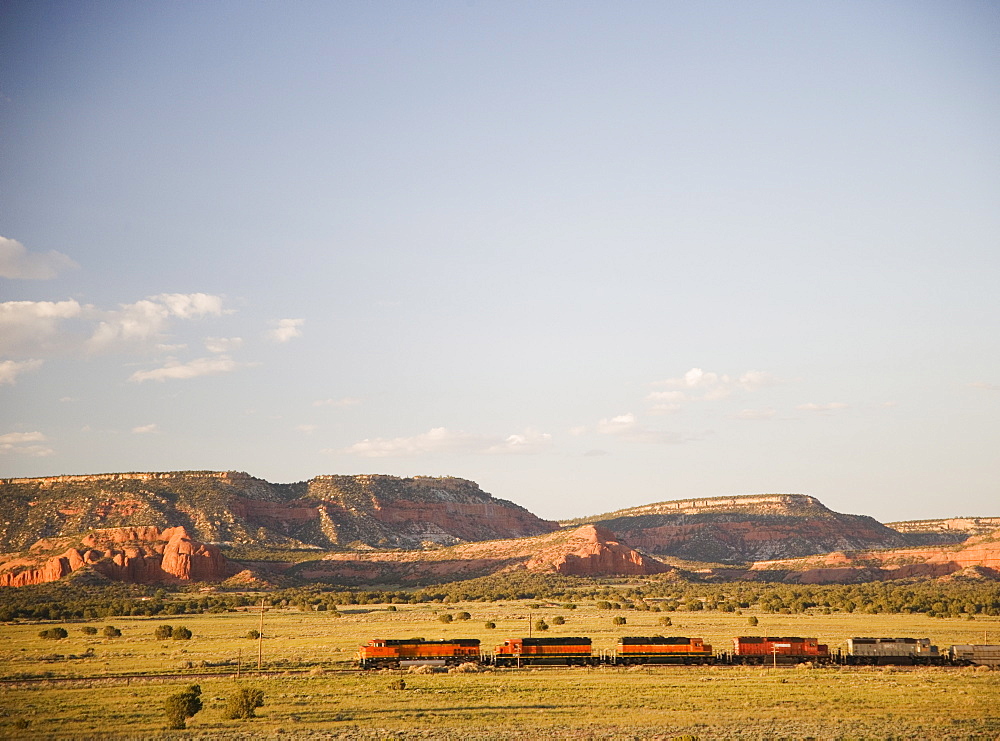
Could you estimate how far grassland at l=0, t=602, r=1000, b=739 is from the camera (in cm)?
→ 3447

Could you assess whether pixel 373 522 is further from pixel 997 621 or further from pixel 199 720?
pixel 199 720

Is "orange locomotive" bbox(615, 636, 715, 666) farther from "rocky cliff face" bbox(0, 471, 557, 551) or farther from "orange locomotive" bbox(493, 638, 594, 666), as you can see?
"rocky cliff face" bbox(0, 471, 557, 551)

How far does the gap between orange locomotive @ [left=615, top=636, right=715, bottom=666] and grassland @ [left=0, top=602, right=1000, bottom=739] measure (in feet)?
4.88

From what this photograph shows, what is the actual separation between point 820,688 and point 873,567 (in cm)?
11185

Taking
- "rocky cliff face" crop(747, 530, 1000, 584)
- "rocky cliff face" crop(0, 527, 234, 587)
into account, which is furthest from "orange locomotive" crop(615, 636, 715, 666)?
"rocky cliff face" crop(747, 530, 1000, 584)

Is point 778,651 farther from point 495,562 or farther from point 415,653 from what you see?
point 495,562

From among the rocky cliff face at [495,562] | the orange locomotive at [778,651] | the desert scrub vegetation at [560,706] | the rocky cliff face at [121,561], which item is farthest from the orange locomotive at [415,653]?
the rocky cliff face at [495,562]

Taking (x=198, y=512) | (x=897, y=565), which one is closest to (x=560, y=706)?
(x=897, y=565)

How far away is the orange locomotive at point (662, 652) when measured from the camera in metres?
51.4

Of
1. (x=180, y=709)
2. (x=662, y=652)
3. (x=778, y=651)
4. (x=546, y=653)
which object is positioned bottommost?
(x=778, y=651)

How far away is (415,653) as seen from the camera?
5134 centimetres

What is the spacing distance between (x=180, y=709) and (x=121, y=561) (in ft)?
334

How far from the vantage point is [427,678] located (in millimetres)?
47625

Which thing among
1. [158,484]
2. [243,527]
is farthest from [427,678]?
[158,484]
